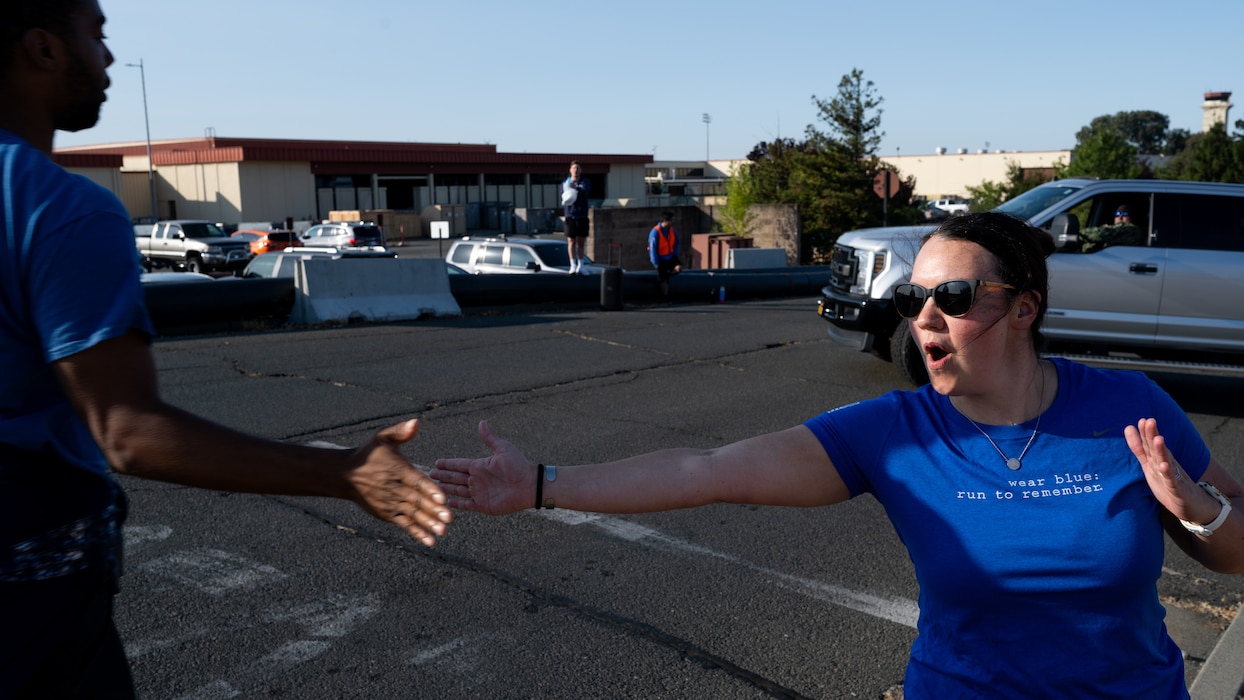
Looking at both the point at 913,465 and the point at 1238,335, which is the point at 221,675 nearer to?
the point at 913,465

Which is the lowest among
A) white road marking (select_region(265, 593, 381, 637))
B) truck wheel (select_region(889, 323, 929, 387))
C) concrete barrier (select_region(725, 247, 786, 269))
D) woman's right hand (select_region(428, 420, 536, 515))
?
white road marking (select_region(265, 593, 381, 637))

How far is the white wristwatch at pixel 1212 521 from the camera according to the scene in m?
2.38

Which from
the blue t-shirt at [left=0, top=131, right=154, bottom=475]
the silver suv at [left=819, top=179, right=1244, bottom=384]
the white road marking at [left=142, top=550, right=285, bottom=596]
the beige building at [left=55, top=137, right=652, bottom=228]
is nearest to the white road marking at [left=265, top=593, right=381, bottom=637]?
the white road marking at [left=142, top=550, right=285, bottom=596]

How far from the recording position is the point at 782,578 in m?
5.30

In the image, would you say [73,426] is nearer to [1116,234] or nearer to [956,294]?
[956,294]

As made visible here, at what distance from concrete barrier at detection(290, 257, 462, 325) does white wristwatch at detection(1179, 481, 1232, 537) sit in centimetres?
1340

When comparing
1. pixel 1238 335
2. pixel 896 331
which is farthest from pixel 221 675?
pixel 1238 335

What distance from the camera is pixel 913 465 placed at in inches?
100

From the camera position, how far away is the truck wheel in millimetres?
10031

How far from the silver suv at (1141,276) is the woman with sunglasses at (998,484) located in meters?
7.12

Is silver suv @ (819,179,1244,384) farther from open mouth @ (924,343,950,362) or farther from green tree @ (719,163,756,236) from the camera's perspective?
green tree @ (719,163,756,236)

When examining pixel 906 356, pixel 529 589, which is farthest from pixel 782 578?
pixel 906 356

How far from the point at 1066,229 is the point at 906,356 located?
1.89m

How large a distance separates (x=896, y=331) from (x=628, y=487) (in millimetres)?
8157
